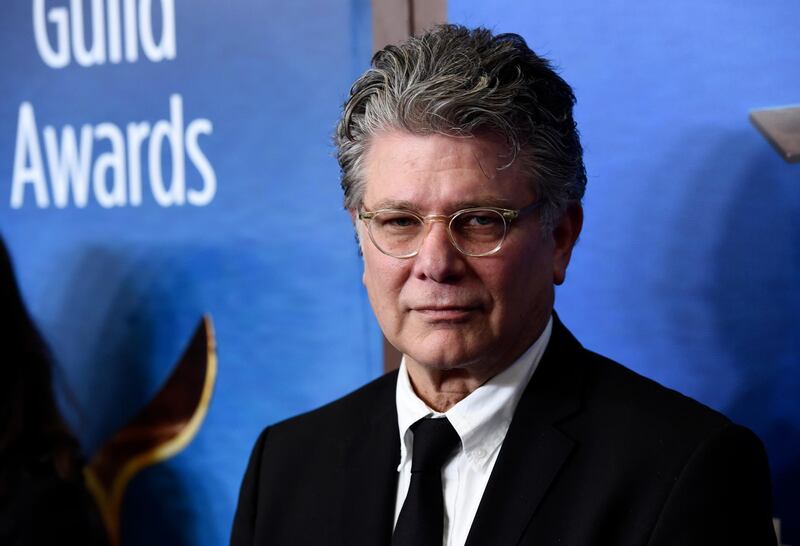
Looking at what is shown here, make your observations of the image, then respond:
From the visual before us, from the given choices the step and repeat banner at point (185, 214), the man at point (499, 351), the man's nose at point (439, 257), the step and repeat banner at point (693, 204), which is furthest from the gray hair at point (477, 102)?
the step and repeat banner at point (185, 214)

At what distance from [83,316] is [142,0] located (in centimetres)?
68

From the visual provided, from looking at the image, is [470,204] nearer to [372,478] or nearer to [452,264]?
[452,264]

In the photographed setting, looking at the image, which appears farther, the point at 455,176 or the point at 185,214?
the point at 185,214

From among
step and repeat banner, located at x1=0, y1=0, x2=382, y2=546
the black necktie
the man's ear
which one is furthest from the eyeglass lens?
step and repeat banner, located at x1=0, y1=0, x2=382, y2=546

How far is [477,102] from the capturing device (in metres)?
1.20

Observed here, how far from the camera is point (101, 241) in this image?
2127mm

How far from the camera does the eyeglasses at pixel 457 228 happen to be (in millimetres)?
1219

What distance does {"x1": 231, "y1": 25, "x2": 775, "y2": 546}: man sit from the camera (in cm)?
119

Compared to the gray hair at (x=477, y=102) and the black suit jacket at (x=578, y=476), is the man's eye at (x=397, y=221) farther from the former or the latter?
the black suit jacket at (x=578, y=476)

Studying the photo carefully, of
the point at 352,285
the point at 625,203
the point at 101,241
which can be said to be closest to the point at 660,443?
the point at 625,203

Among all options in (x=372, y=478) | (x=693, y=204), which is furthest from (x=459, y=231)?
(x=693, y=204)

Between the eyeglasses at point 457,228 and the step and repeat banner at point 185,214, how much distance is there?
24.8 inches

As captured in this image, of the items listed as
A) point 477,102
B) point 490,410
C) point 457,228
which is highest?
point 477,102

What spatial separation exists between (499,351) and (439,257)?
0.16 m
